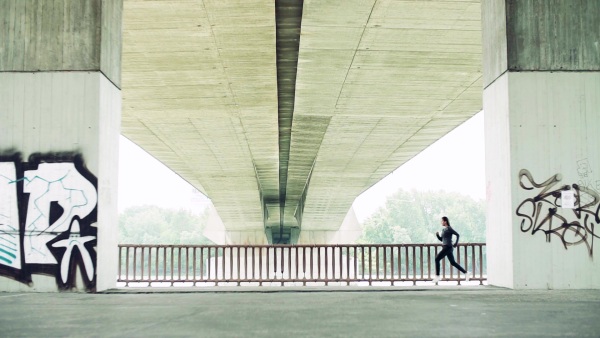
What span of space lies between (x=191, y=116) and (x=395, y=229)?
437ft

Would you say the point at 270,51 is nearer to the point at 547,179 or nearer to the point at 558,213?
the point at 547,179

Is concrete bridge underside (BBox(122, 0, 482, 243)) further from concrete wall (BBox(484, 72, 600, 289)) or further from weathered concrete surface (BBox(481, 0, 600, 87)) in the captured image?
concrete wall (BBox(484, 72, 600, 289))

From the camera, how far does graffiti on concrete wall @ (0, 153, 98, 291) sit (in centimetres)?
1147

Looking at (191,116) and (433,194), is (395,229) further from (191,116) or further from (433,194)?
(191,116)

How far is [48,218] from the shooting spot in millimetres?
11625

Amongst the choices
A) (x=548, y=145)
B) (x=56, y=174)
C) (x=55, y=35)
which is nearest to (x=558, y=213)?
(x=548, y=145)

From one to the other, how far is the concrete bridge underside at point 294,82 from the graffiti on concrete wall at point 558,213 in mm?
5658

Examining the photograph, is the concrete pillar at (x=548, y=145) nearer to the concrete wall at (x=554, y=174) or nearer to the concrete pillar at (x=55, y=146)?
the concrete wall at (x=554, y=174)

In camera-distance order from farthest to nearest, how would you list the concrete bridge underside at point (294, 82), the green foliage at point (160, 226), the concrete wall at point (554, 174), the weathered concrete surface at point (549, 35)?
the green foliage at point (160, 226) → the concrete bridge underside at point (294, 82) → the weathered concrete surface at point (549, 35) → the concrete wall at point (554, 174)

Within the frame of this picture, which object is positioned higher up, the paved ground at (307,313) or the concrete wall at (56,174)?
the concrete wall at (56,174)

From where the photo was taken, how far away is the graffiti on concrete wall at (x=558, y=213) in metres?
11.8

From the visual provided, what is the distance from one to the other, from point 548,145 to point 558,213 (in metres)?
1.21

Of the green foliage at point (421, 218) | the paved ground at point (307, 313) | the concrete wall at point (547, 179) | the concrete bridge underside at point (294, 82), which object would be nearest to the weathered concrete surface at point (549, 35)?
the concrete wall at point (547, 179)

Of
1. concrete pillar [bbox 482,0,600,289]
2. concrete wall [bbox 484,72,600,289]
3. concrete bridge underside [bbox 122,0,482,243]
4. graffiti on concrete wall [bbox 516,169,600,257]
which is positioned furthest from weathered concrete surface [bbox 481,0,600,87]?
concrete bridge underside [bbox 122,0,482,243]
